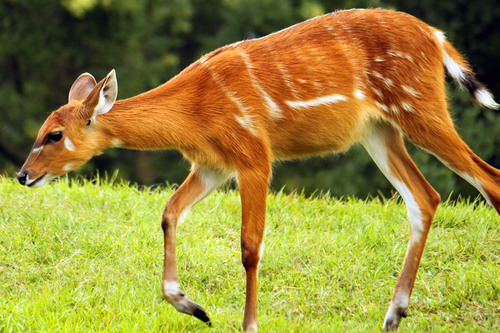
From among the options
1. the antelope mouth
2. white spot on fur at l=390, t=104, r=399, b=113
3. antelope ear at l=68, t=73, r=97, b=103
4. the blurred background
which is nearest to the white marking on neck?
the antelope mouth

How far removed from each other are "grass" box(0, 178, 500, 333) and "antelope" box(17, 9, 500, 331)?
0.42m

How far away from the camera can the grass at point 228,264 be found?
17.6ft

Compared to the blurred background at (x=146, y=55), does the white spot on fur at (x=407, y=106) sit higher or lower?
higher

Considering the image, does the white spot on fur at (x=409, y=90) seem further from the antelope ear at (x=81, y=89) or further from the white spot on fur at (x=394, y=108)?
the antelope ear at (x=81, y=89)

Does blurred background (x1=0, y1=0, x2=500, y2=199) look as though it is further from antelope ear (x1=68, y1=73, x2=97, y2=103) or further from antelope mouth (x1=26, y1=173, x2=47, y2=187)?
antelope mouth (x1=26, y1=173, x2=47, y2=187)

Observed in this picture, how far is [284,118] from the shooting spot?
5.34m

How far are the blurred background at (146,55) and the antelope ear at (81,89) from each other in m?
10.5

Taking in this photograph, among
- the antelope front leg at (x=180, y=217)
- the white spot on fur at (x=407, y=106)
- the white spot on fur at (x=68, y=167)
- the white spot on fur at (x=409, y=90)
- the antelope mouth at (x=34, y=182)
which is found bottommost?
the antelope front leg at (x=180, y=217)

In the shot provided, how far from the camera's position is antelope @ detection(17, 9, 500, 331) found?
510cm

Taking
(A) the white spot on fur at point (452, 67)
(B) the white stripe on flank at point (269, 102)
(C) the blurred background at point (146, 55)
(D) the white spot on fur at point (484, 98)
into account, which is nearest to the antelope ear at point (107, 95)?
(B) the white stripe on flank at point (269, 102)

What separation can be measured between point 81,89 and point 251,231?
1.63m

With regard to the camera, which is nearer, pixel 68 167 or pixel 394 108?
pixel 68 167

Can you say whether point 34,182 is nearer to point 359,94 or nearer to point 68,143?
point 68,143

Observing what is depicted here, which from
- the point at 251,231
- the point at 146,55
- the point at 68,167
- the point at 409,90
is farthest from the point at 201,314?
the point at 146,55
